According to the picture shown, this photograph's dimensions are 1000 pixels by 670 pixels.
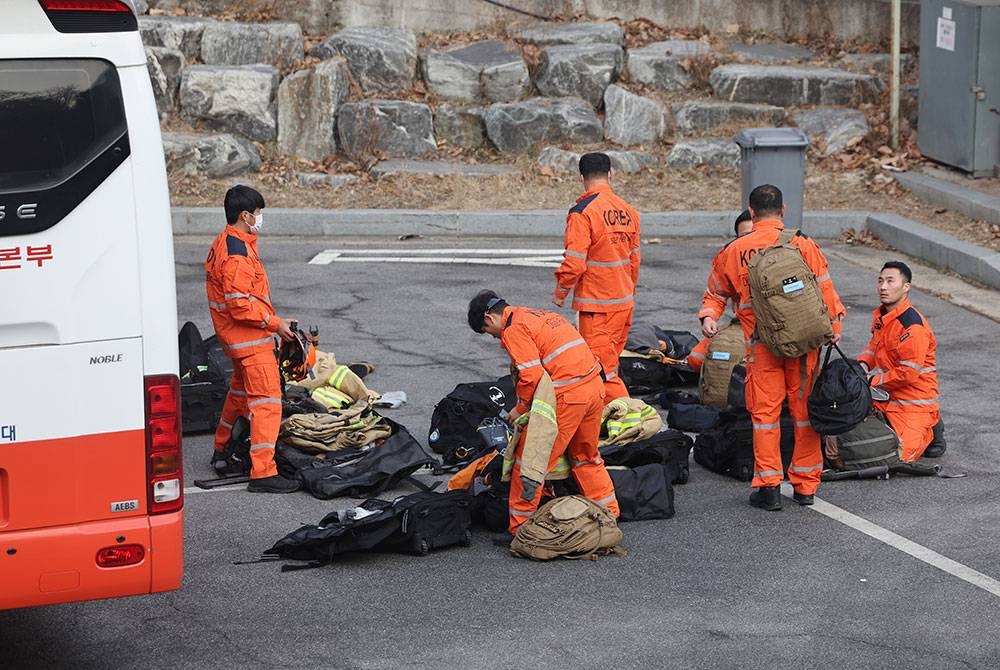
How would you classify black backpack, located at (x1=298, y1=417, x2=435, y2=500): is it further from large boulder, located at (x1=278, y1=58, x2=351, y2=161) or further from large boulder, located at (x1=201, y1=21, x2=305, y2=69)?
large boulder, located at (x1=201, y1=21, x2=305, y2=69)

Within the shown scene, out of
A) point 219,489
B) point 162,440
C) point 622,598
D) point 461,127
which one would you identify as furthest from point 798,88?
point 162,440

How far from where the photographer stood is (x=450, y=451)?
9.54 metres

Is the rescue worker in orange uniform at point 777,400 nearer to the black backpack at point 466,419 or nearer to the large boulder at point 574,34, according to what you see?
the black backpack at point 466,419

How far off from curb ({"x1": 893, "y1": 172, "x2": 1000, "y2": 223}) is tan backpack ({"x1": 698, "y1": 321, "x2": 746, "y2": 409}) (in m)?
6.75

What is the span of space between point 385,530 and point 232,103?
42.7ft

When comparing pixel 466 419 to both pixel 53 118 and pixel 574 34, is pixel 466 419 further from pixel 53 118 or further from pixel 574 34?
pixel 574 34

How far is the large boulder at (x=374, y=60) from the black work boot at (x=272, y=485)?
12.1 meters

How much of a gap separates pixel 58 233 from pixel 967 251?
11387 mm

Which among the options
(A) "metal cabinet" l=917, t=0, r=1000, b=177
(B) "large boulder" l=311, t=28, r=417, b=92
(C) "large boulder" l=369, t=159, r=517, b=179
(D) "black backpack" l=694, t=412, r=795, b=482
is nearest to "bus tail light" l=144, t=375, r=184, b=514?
Answer: (D) "black backpack" l=694, t=412, r=795, b=482

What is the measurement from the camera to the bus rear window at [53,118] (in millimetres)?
5594

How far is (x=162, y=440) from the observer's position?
5.95 meters

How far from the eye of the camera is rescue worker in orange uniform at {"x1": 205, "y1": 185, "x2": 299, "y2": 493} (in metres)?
8.72

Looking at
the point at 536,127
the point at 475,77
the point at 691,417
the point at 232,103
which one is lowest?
the point at 691,417

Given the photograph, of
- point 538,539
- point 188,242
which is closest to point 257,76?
point 188,242
